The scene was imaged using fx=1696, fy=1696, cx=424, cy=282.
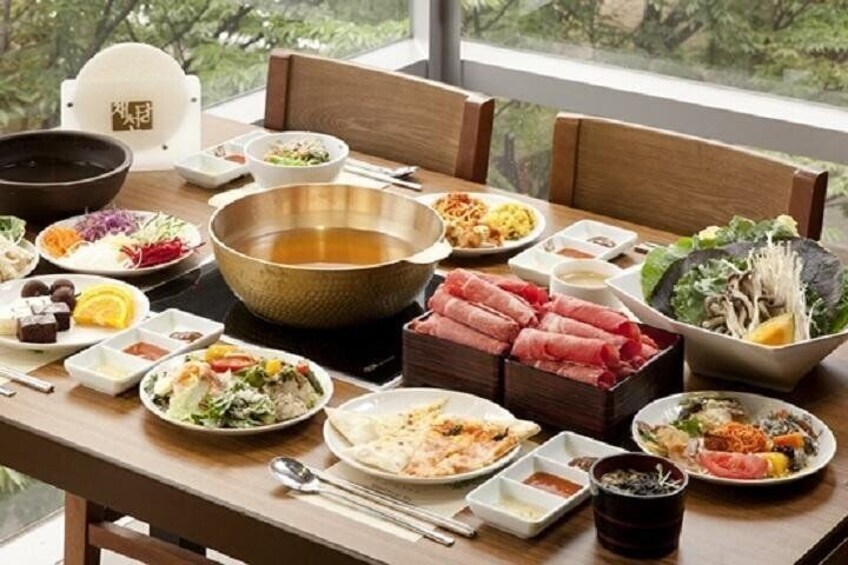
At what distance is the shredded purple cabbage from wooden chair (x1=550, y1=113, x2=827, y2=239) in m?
0.76

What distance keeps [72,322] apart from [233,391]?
365 mm

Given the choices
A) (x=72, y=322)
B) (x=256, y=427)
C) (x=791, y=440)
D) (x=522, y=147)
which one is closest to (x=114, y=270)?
(x=72, y=322)

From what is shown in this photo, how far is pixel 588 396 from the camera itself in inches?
81.0

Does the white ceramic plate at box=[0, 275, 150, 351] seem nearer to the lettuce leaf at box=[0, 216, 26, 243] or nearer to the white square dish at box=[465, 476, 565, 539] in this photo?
the lettuce leaf at box=[0, 216, 26, 243]

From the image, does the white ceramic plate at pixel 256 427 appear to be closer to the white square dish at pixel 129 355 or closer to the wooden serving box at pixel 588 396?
the white square dish at pixel 129 355

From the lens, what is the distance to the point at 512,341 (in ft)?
7.06

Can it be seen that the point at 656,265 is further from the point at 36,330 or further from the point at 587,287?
the point at 36,330

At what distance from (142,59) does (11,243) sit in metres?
0.56

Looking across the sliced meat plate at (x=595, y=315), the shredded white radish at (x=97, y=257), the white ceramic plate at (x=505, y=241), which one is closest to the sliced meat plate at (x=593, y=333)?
the sliced meat plate at (x=595, y=315)

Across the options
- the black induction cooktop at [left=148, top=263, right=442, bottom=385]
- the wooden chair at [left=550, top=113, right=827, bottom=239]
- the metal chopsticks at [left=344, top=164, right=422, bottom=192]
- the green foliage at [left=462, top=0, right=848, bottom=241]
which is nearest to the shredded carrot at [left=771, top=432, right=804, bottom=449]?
the black induction cooktop at [left=148, top=263, right=442, bottom=385]

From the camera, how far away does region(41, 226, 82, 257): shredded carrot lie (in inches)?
102

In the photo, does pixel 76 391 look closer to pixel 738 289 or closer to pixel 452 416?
pixel 452 416

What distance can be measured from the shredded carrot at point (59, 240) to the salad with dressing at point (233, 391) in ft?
1.56

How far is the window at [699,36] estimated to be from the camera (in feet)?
12.8
